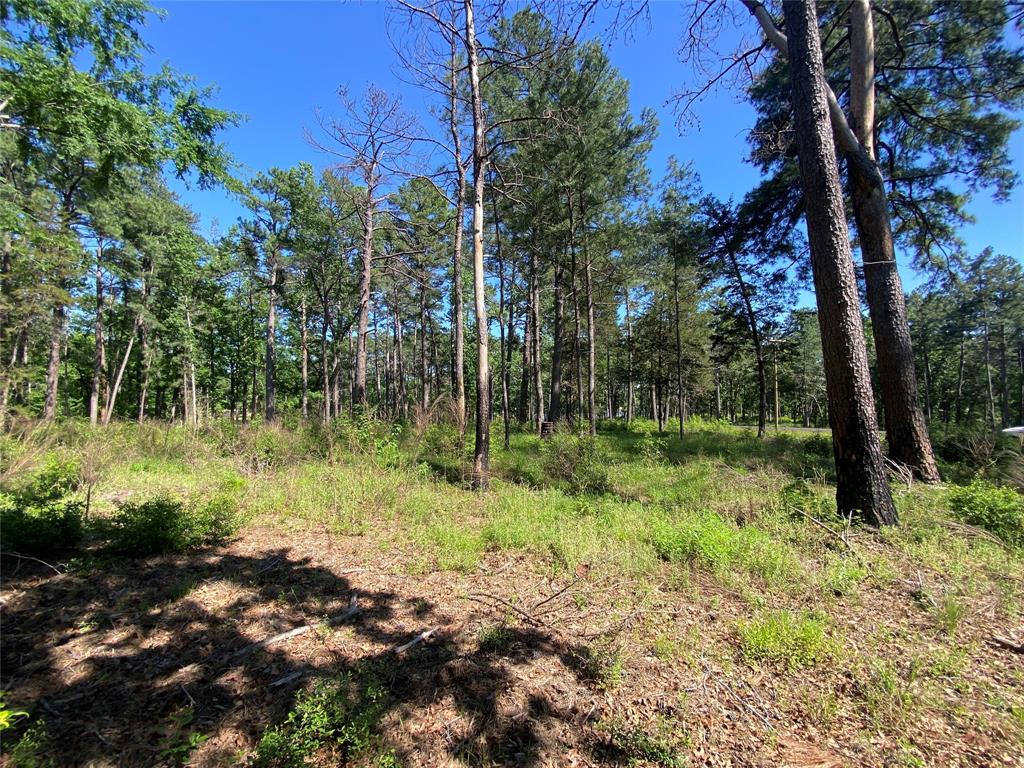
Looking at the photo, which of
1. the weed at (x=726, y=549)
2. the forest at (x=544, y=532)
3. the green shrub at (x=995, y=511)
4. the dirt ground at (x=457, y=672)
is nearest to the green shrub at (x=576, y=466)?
the forest at (x=544, y=532)

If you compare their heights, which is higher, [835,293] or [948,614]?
[835,293]

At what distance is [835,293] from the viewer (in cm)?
448

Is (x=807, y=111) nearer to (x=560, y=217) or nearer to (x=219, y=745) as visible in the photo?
(x=219, y=745)

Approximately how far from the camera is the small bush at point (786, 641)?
7.99 feet

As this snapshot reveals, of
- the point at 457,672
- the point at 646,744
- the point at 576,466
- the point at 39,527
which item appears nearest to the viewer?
the point at 646,744

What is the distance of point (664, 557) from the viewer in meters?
3.99

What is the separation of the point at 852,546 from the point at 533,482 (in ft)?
16.1

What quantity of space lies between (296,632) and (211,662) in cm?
48

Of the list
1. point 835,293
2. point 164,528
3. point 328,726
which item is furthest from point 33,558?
point 835,293

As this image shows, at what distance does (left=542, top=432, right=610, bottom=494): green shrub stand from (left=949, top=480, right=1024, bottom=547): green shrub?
423 centimetres

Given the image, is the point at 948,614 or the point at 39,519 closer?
the point at 948,614

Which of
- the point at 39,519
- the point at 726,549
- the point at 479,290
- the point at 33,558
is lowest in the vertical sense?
the point at 726,549

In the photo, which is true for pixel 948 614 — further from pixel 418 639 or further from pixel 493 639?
pixel 418 639

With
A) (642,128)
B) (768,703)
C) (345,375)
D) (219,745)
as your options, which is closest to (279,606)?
(219,745)
